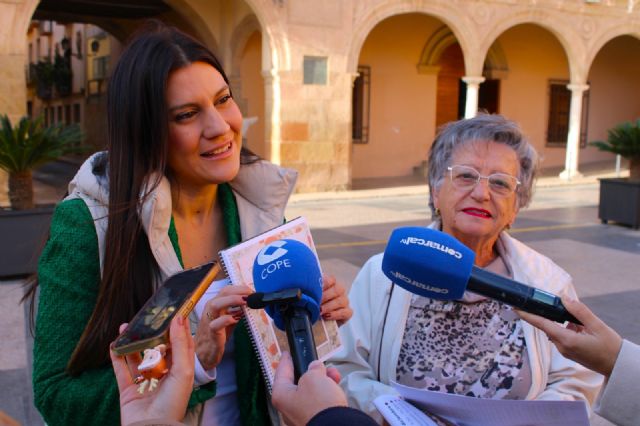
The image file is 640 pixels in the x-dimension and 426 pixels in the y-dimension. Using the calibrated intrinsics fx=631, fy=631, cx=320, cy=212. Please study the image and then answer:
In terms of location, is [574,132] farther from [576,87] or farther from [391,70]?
[391,70]

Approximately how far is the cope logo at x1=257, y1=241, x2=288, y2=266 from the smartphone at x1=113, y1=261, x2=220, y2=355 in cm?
10

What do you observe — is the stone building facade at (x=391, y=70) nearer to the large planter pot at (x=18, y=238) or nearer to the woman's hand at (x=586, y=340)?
the large planter pot at (x=18, y=238)

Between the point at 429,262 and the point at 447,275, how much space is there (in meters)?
0.05

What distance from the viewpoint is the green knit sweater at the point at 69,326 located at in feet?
4.47

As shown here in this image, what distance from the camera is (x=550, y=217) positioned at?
10109 millimetres

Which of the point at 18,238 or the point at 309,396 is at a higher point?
the point at 309,396

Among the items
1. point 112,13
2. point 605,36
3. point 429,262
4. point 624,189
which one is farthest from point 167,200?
point 605,36

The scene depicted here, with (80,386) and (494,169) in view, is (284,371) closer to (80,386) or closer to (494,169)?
(80,386)

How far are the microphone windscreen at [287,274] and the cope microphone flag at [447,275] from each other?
20cm

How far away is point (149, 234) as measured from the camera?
1485 millimetres

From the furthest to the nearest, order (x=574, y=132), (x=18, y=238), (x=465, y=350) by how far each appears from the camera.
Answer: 1. (x=574, y=132)
2. (x=18, y=238)
3. (x=465, y=350)

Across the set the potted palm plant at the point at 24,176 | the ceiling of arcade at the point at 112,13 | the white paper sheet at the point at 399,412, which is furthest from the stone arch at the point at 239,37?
the white paper sheet at the point at 399,412

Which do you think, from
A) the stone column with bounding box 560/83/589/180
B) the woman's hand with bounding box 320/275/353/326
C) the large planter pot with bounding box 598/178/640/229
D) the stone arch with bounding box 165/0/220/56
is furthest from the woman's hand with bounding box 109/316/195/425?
the stone column with bounding box 560/83/589/180

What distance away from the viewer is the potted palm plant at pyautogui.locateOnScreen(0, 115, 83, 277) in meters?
6.25
